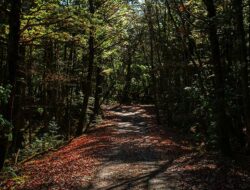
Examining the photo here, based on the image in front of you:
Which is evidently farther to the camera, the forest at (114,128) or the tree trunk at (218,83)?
the tree trunk at (218,83)

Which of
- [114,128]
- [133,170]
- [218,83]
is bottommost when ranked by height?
[133,170]

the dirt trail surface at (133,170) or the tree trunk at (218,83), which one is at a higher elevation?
the tree trunk at (218,83)

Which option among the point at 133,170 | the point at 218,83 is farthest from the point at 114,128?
the point at 133,170

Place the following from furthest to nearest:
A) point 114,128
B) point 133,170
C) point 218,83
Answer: point 114,128 < point 218,83 < point 133,170

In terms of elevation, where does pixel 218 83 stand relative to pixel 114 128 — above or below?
above

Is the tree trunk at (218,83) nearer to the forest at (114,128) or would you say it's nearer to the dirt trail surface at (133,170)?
the forest at (114,128)

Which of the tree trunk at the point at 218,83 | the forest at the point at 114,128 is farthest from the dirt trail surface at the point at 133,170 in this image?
the tree trunk at the point at 218,83

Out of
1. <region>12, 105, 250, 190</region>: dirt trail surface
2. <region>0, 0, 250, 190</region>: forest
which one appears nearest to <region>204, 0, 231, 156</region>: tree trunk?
<region>0, 0, 250, 190</region>: forest

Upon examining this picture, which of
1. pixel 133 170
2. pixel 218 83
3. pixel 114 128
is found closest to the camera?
pixel 133 170

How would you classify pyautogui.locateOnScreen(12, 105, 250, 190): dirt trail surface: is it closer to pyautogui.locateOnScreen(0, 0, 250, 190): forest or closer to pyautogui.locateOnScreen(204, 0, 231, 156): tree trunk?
pyautogui.locateOnScreen(0, 0, 250, 190): forest

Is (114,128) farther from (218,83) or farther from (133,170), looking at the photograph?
(133,170)

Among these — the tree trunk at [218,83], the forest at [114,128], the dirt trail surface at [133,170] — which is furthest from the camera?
the tree trunk at [218,83]

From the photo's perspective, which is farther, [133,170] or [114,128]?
[114,128]

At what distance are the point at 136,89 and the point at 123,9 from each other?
40008 millimetres
